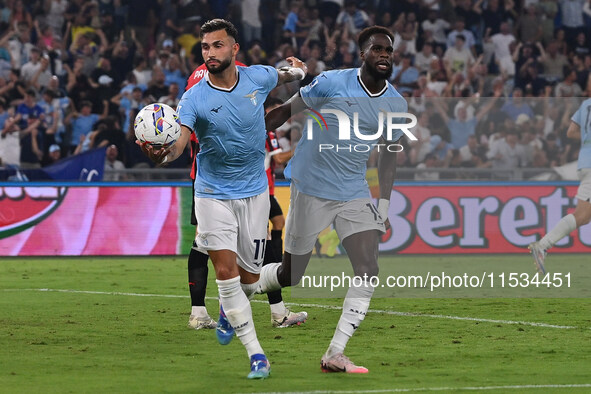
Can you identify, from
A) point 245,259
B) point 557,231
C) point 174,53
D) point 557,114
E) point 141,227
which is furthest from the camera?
point 174,53

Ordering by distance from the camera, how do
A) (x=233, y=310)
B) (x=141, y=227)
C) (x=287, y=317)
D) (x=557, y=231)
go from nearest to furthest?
(x=233, y=310) < (x=287, y=317) < (x=557, y=231) < (x=141, y=227)

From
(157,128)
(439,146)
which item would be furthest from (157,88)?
(157,128)

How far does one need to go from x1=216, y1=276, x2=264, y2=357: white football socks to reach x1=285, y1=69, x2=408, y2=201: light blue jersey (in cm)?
108

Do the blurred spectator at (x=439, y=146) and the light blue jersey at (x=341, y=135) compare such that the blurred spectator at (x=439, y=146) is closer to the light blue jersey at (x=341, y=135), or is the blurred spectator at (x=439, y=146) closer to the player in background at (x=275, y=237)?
the player in background at (x=275, y=237)

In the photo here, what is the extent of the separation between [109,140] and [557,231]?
7.90m

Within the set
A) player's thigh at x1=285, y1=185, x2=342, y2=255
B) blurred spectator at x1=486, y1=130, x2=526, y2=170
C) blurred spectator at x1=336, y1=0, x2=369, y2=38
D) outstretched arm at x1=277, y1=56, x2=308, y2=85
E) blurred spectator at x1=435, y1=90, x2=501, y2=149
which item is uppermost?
outstretched arm at x1=277, y1=56, x2=308, y2=85

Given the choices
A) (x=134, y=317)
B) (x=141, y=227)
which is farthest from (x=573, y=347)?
(x=141, y=227)

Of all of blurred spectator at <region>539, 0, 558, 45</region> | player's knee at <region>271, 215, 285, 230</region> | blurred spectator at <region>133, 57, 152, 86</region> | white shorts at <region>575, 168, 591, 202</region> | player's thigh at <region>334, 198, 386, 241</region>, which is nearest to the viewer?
player's thigh at <region>334, 198, 386, 241</region>

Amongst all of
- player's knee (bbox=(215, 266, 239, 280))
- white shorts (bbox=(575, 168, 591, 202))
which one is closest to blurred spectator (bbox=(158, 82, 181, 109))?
white shorts (bbox=(575, 168, 591, 202))

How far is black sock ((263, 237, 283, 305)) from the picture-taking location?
9812 millimetres

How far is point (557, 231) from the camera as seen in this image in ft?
47.1

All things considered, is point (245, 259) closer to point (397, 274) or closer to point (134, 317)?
point (134, 317)

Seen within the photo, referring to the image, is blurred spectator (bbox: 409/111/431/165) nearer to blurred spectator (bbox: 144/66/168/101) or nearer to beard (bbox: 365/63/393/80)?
blurred spectator (bbox: 144/66/168/101)

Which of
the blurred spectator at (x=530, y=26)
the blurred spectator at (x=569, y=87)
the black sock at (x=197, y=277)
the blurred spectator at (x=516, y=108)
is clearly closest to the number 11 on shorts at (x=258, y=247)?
the black sock at (x=197, y=277)
